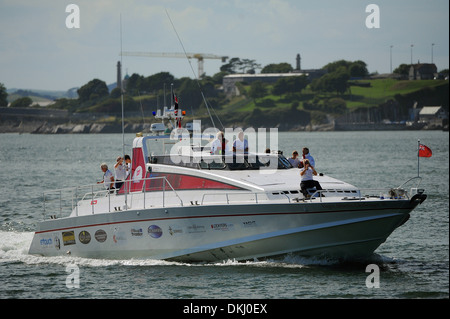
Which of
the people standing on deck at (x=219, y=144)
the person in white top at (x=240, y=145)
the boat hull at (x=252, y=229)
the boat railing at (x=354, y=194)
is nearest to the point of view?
the boat hull at (x=252, y=229)

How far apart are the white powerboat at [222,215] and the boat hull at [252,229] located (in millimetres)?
24

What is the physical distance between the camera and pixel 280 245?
18.1 meters

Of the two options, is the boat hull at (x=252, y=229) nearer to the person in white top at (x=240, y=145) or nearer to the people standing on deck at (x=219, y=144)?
the people standing on deck at (x=219, y=144)

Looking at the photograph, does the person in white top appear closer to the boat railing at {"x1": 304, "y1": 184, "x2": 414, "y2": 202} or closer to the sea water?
the boat railing at {"x1": 304, "y1": 184, "x2": 414, "y2": 202}

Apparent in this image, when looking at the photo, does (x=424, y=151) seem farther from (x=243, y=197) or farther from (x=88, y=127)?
(x=88, y=127)

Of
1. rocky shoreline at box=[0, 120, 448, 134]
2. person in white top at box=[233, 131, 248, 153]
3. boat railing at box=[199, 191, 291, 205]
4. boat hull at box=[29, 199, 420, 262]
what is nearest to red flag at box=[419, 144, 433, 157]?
boat hull at box=[29, 199, 420, 262]

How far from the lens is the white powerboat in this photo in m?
17.7

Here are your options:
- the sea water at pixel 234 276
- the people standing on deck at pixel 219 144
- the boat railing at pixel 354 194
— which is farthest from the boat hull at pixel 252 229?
the people standing on deck at pixel 219 144

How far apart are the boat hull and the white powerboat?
0.08ft

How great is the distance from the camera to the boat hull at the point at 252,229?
17.6 m

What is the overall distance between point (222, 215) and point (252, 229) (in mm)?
809

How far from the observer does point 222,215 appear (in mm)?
17984

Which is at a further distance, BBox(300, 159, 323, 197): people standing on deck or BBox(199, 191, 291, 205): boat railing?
BBox(300, 159, 323, 197): people standing on deck
